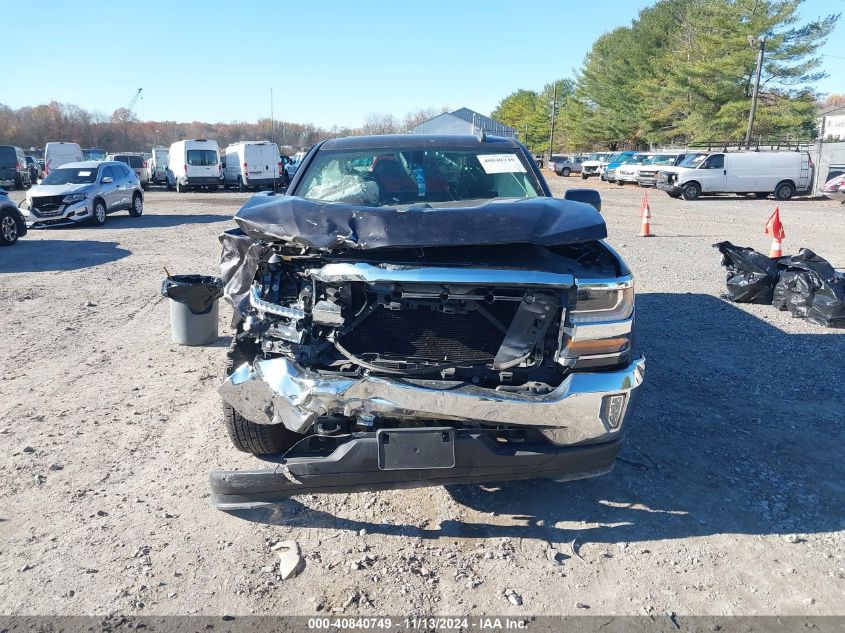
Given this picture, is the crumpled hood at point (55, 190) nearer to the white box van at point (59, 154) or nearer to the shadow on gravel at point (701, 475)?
the shadow on gravel at point (701, 475)

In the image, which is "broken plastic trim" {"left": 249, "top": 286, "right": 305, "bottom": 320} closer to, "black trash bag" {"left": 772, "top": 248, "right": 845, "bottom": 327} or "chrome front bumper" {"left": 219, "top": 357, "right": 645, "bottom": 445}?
"chrome front bumper" {"left": 219, "top": 357, "right": 645, "bottom": 445}

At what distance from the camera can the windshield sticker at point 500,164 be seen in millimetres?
4820

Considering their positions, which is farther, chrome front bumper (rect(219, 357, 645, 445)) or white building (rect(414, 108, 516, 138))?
white building (rect(414, 108, 516, 138))

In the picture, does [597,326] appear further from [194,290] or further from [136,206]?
[136,206]

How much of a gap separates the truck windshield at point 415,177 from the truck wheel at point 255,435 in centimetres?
161

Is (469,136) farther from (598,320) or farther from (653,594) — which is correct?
(653,594)

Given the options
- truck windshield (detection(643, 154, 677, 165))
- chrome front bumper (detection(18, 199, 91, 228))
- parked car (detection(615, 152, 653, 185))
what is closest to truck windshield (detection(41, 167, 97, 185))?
chrome front bumper (detection(18, 199, 91, 228))

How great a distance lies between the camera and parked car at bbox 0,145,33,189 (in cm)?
3081

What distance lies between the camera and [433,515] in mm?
3547

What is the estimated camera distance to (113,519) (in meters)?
3.44

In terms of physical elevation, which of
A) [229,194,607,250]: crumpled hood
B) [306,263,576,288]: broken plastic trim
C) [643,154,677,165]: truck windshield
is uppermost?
[643,154,677,165]: truck windshield

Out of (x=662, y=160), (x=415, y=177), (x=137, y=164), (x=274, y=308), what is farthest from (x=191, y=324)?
→ (x=662, y=160)

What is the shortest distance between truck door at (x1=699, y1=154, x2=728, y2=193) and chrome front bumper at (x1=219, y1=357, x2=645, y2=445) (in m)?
27.1

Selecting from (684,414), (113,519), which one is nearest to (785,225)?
(684,414)
